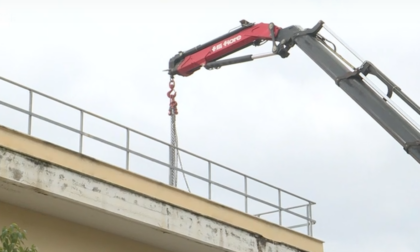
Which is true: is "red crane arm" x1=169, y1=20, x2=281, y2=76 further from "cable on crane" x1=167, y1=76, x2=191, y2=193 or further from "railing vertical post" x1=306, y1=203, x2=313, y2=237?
"railing vertical post" x1=306, y1=203, x2=313, y2=237

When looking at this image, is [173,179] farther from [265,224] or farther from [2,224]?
[2,224]

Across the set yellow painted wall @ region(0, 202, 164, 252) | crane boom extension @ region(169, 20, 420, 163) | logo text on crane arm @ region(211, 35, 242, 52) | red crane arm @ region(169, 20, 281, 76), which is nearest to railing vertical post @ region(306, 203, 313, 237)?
crane boom extension @ region(169, 20, 420, 163)

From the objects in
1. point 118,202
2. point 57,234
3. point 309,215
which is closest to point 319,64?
point 309,215

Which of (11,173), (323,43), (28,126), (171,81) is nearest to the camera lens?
(11,173)

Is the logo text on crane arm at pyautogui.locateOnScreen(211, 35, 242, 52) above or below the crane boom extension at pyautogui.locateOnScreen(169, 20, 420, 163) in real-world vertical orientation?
above

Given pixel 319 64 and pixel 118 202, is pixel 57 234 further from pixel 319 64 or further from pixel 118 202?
pixel 319 64

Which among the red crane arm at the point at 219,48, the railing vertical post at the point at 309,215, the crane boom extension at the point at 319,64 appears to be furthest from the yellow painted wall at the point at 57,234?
the red crane arm at the point at 219,48

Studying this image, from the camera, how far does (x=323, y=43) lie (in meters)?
21.2

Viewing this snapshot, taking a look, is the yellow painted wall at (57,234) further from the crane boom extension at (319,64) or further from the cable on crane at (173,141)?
the crane boom extension at (319,64)

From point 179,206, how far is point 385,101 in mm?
5199

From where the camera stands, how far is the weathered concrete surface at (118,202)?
595 inches

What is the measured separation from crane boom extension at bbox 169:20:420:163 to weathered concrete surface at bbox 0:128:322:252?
11.4 ft

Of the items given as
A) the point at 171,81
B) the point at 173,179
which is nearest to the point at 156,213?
the point at 173,179

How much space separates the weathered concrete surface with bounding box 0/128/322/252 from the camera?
15109 mm
